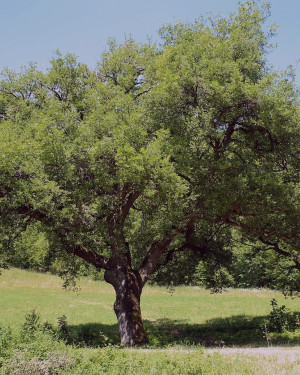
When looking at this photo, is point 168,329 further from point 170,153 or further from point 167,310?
point 170,153

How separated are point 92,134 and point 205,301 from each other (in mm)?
27667

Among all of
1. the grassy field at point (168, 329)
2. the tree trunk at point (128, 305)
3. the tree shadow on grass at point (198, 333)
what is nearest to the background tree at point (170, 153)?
the tree trunk at point (128, 305)

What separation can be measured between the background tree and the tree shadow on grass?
3.35 m

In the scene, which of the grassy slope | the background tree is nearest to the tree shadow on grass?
the grassy slope

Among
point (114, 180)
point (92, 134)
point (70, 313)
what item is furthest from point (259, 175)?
point (70, 313)

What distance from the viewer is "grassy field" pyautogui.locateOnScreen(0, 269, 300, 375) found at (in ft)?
26.7

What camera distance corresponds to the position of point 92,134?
46.3ft

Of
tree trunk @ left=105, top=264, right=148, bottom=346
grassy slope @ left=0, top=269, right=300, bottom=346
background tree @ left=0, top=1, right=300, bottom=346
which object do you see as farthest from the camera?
grassy slope @ left=0, top=269, right=300, bottom=346

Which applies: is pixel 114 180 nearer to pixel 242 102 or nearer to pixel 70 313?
pixel 242 102

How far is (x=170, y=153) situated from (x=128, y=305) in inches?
272

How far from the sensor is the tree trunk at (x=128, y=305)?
1523cm

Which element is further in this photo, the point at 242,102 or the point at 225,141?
the point at 225,141

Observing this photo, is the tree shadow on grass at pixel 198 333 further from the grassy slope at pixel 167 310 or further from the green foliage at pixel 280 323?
the green foliage at pixel 280 323

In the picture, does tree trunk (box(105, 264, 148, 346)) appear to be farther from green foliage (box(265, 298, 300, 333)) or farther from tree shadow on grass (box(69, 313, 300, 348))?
green foliage (box(265, 298, 300, 333))
